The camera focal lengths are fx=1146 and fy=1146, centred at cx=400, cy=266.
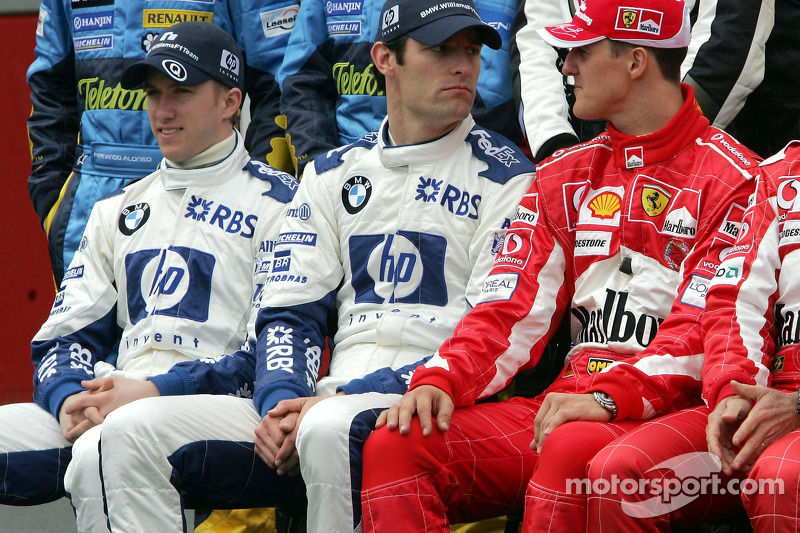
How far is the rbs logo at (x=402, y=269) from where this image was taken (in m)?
3.25

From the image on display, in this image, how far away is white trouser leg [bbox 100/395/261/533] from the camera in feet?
9.50

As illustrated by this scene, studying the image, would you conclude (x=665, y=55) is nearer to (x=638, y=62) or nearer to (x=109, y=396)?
(x=638, y=62)

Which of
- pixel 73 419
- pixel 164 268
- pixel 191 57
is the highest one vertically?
pixel 191 57

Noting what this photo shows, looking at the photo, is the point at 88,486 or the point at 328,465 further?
the point at 88,486

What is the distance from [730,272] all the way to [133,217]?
6.35 feet

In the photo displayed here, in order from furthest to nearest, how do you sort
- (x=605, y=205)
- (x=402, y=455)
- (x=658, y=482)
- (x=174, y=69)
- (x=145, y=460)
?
(x=174, y=69)
(x=605, y=205)
(x=145, y=460)
(x=402, y=455)
(x=658, y=482)

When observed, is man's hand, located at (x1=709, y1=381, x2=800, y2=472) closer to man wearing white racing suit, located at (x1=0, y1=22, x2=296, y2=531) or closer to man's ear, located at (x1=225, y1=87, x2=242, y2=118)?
man wearing white racing suit, located at (x1=0, y1=22, x2=296, y2=531)

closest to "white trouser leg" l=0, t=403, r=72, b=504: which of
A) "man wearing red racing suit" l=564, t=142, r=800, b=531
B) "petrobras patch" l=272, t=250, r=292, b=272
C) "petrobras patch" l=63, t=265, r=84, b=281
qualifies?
"petrobras patch" l=63, t=265, r=84, b=281

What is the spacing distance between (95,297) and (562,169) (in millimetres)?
1521

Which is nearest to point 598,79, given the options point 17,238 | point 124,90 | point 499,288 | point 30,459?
point 499,288

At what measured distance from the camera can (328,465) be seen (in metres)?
2.76

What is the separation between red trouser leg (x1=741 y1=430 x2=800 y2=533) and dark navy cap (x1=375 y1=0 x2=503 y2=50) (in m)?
1.56

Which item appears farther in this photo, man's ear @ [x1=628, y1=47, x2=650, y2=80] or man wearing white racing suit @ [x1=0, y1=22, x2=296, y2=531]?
man wearing white racing suit @ [x1=0, y1=22, x2=296, y2=531]

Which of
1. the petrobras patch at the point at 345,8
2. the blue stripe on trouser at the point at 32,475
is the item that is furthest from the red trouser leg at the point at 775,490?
the petrobras patch at the point at 345,8
